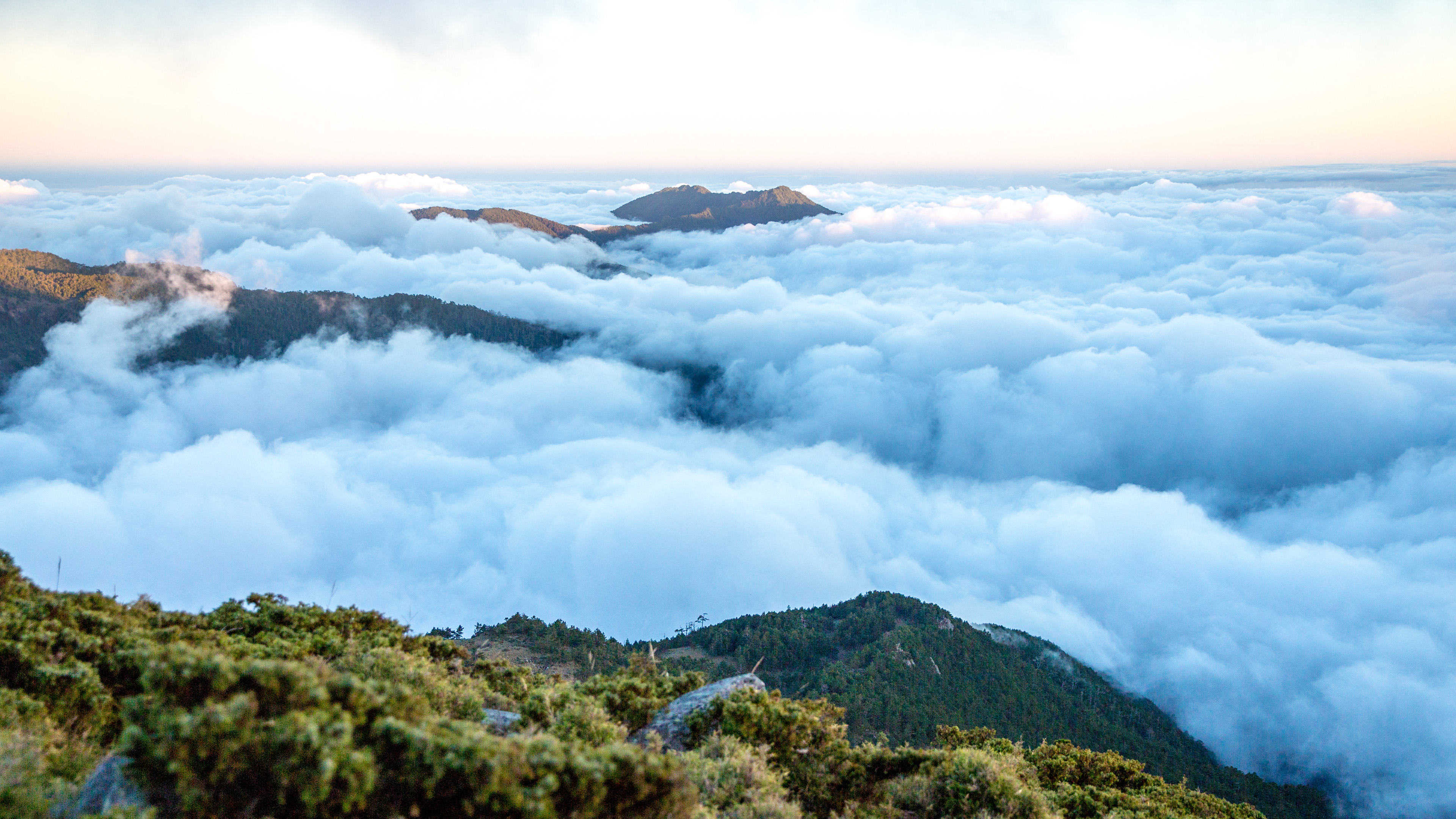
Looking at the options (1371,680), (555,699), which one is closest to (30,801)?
(555,699)

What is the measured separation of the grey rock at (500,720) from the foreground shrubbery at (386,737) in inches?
15.3

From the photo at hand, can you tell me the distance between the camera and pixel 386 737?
357 inches

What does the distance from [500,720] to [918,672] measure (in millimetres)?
81537

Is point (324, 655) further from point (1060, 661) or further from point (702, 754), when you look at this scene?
point (1060, 661)

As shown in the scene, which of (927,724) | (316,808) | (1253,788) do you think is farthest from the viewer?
(1253,788)

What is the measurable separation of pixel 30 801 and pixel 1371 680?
281612 millimetres

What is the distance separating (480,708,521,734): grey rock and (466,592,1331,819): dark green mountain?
53.1 metres

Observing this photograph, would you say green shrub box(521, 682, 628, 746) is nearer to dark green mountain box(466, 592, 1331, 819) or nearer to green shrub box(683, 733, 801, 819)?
green shrub box(683, 733, 801, 819)

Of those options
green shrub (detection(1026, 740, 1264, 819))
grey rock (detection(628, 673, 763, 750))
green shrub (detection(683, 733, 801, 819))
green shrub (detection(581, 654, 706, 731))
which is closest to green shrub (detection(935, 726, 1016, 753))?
green shrub (detection(1026, 740, 1264, 819))

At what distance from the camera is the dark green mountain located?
3009 inches

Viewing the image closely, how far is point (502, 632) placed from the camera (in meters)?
81.9

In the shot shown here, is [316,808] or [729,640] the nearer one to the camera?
[316,808]

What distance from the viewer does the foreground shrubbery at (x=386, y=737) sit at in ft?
27.3

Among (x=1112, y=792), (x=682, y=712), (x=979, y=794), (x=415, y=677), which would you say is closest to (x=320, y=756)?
(x=415, y=677)
